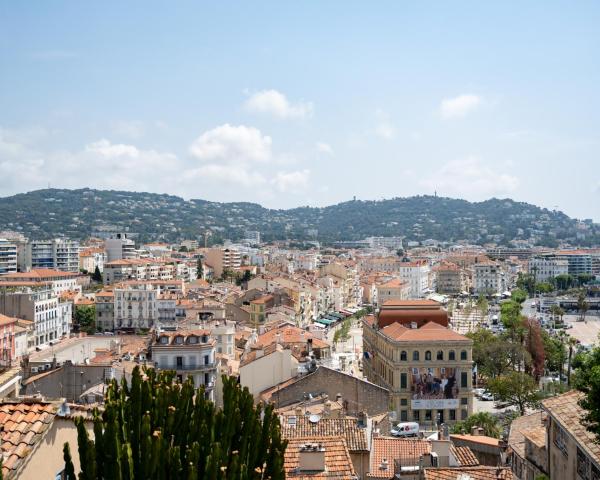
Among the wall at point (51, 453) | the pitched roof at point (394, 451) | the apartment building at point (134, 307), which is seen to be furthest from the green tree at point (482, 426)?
the apartment building at point (134, 307)

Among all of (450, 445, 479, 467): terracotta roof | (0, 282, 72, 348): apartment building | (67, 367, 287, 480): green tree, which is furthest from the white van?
(0, 282, 72, 348): apartment building

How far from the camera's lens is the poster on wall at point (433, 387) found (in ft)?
168

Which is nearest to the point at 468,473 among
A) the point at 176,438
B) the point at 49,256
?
the point at 176,438

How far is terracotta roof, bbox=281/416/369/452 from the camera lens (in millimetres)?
23562

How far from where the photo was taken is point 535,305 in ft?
490

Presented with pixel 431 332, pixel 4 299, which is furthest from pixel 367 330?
pixel 4 299

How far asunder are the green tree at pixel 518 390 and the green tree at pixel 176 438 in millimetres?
Result: 41233

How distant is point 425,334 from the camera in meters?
52.7

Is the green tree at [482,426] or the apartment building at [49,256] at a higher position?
the apartment building at [49,256]

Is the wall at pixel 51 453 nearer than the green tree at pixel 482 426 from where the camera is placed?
Yes

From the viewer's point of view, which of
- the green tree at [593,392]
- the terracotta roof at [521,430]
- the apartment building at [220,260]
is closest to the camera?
the green tree at [593,392]

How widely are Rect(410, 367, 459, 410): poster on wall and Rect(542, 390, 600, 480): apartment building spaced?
101 ft

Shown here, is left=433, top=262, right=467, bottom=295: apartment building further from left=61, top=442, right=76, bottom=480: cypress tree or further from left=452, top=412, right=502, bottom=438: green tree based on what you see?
left=61, top=442, right=76, bottom=480: cypress tree

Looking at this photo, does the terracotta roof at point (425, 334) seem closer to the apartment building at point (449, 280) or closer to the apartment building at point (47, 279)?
the apartment building at point (47, 279)
